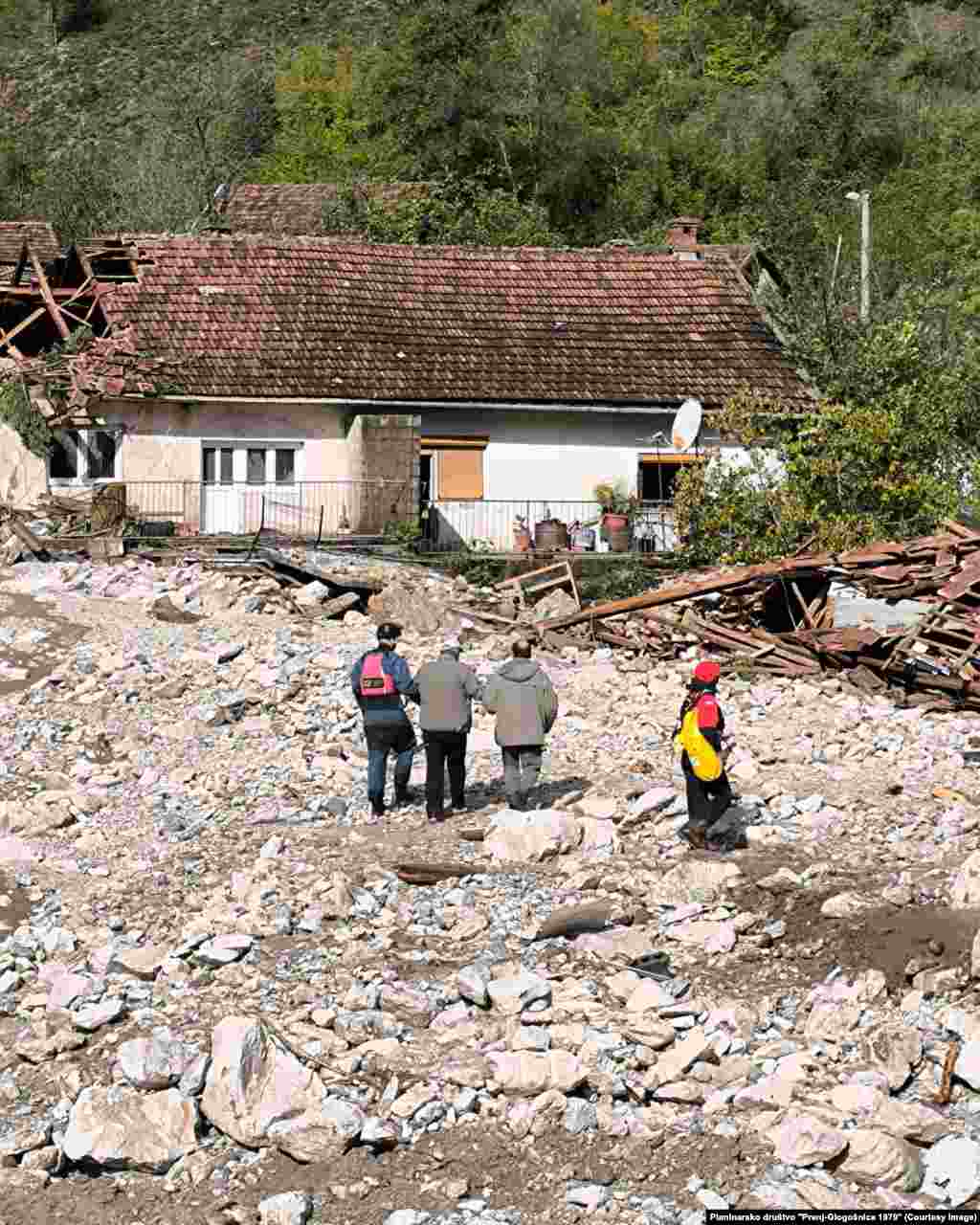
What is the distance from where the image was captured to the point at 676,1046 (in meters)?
11.1

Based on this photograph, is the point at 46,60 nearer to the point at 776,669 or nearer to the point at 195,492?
the point at 195,492

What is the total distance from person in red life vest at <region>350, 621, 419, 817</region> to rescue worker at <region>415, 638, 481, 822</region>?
175 mm

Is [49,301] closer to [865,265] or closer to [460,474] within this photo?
[460,474]

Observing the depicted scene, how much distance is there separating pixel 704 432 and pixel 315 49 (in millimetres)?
47138

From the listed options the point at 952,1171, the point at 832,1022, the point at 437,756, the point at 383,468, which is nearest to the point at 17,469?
the point at 383,468

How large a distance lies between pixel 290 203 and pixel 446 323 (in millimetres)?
13597

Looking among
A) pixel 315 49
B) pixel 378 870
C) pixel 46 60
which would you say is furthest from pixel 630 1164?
pixel 46 60

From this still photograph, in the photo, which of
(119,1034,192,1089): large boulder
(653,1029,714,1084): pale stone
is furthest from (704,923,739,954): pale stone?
(119,1034,192,1089): large boulder

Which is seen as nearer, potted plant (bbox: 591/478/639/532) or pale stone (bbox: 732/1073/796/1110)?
pale stone (bbox: 732/1073/796/1110)

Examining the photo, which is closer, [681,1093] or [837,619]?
[681,1093]

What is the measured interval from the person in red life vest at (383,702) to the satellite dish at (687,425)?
15.1 m

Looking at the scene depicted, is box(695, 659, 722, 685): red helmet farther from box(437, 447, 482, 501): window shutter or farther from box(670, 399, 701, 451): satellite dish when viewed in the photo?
box(437, 447, 482, 501): window shutter

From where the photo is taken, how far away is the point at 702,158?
176 ft

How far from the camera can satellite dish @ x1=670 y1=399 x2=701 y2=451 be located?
30.6 m
